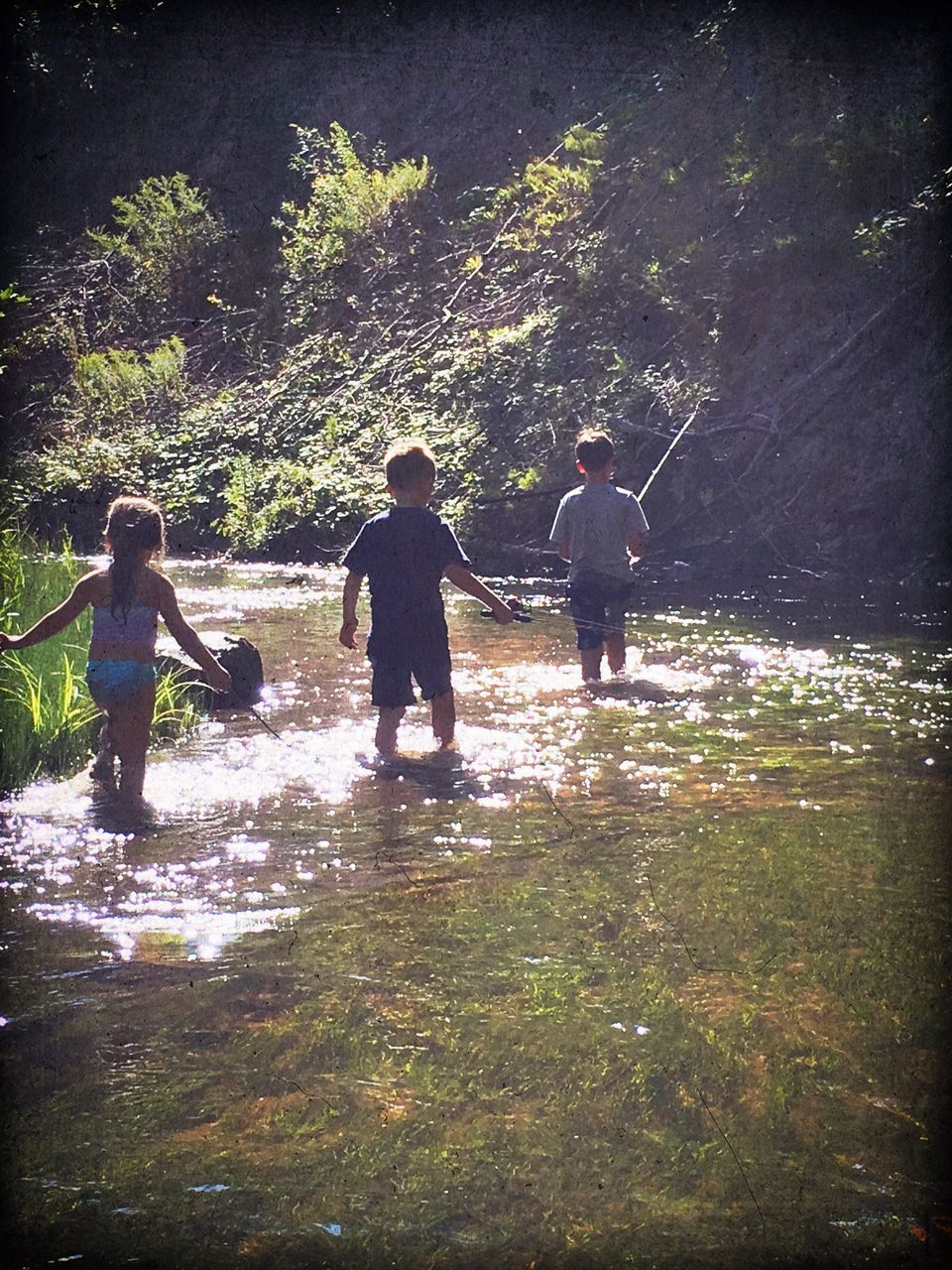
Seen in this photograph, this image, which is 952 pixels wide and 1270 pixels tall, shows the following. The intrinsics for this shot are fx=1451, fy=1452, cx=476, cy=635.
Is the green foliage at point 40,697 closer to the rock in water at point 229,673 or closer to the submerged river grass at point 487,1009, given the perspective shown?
the submerged river grass at point 487,1009

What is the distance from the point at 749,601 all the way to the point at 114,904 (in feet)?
33.4

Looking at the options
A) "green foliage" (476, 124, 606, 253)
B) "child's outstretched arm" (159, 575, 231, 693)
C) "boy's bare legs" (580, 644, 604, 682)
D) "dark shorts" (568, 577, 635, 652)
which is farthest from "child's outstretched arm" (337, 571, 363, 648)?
"green foliage" (476, 124, 606, 253)

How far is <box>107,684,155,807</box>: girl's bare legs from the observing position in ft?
21.0

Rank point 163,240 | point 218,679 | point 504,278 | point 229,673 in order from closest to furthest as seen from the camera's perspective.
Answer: point 218,679 → point 229,673 → point 504,278 → point 163,240

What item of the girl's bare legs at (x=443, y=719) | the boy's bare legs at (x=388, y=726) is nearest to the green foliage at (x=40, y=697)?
the boy's bare legs at (x=388, y=726)

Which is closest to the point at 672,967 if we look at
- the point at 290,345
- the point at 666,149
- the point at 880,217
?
the point at 880,217

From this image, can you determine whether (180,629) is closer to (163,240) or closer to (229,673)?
(229,673)

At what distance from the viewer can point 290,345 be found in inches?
1122

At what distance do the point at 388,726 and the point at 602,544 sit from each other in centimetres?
314

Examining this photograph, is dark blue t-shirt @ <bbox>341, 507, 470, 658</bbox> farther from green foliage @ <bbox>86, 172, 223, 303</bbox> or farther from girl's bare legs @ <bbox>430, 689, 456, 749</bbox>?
green foliage @ <bbox>86, 172, 223, 303</bbox>

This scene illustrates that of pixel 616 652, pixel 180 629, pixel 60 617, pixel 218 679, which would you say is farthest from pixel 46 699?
pixel 616 652

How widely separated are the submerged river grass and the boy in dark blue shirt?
349 mm

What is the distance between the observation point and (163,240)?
3291cm

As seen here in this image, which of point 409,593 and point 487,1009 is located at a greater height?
point 409,593
